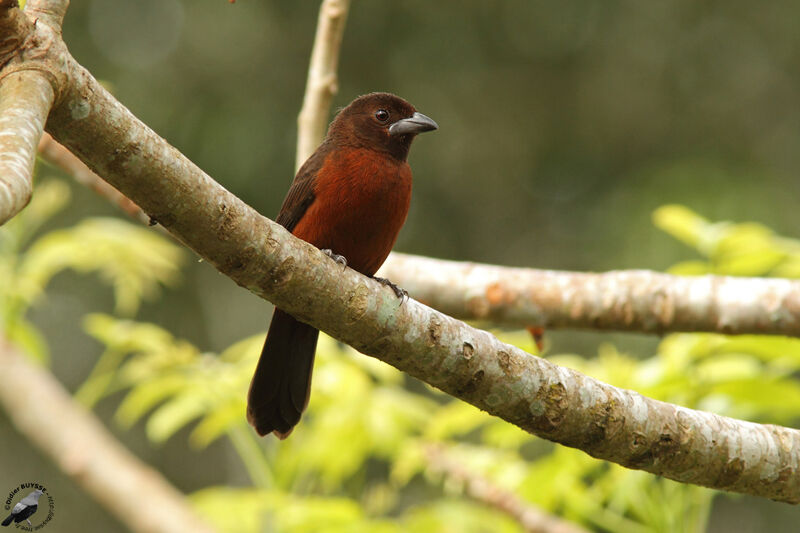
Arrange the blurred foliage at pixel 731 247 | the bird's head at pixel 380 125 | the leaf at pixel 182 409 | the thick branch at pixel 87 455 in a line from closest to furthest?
1. the blurred foliage at pixel 731 247
2. the leaf at pixel 182 409
3. the thick branch at pixel 87 455
4. the bird's head at pixel 380 125

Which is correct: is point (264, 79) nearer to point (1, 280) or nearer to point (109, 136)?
point (1, 280)

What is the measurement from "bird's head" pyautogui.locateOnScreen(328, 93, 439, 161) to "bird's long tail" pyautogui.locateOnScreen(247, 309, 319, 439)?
772 mm

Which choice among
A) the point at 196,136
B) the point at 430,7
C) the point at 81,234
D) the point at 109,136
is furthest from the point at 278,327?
the point at 430,7

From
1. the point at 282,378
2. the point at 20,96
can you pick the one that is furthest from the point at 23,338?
the point at 20,96

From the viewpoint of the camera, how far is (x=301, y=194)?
133 inches

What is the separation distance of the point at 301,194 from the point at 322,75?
2.20ft

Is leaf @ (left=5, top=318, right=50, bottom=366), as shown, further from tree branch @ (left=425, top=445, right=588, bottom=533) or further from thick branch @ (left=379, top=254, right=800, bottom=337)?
tree branch @ (left=425, top=445, right=588, bottom=533)

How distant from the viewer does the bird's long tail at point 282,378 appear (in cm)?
327

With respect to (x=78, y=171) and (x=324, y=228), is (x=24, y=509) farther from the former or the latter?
(x=78, y=171)

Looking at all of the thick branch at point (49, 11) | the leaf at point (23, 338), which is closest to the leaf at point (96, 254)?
the leaf at point (23, 338)

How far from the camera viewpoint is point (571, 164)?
9.84 metres

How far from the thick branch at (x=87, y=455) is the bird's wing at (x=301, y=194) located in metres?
1.18

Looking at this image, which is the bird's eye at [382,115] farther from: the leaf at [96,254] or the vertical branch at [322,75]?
the leaf at [96,254]

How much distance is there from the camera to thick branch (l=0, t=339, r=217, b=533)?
3.51 meters
